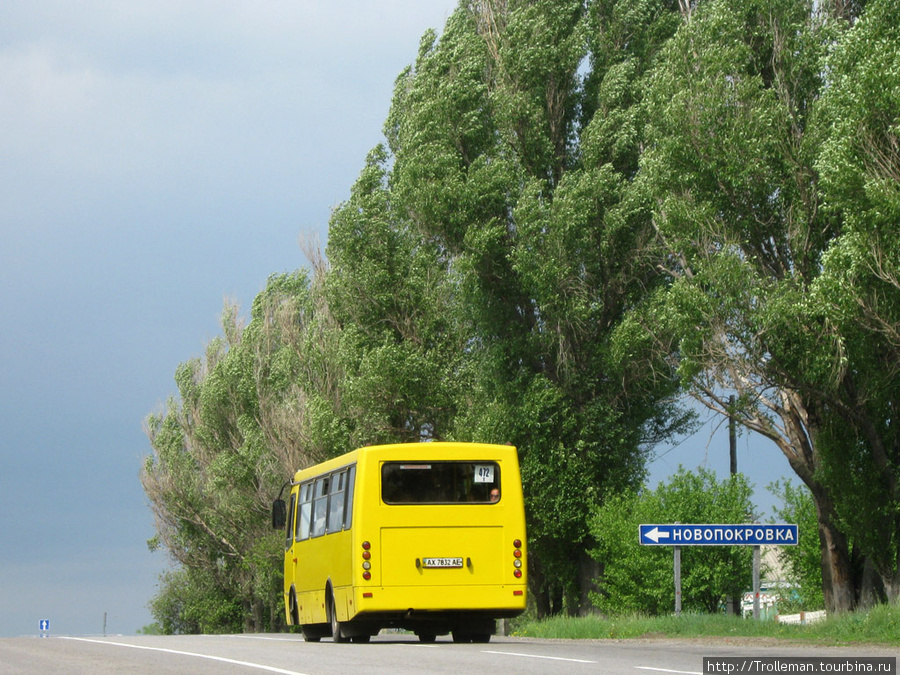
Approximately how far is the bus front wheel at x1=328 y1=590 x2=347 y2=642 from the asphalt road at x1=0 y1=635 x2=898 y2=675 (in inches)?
75.2

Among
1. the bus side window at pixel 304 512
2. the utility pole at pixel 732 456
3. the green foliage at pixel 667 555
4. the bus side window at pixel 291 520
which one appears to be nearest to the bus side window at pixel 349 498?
the bus side window at pixel 304 512

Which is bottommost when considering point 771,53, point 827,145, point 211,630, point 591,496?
point 211,630

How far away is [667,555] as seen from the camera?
3297 centimetres

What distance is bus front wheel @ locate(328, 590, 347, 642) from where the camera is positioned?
23.0 metres

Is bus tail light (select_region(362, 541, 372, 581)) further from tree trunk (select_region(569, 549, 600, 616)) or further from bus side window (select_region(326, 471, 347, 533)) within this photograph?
tree trunk (select_region(569, 549, 600, 616))

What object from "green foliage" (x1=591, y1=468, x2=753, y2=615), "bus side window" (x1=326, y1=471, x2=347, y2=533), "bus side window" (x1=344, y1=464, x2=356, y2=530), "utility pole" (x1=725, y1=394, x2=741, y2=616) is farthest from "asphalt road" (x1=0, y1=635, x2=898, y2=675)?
"green foliage" (x1=591, y1=468, x2=753, y2=615)

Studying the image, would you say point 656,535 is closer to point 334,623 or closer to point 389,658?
point 334,623

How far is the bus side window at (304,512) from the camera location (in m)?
25.1

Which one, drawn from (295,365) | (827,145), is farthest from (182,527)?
(827,145)

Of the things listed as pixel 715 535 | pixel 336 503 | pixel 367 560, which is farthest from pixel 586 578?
pixel 367 560

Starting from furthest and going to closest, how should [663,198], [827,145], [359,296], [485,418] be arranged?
[359,296], [485,418], [663,198], [827,145]

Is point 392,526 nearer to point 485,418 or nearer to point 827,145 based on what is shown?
point 827,145

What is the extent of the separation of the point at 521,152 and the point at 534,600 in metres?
14.2

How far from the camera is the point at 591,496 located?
34406 mm
